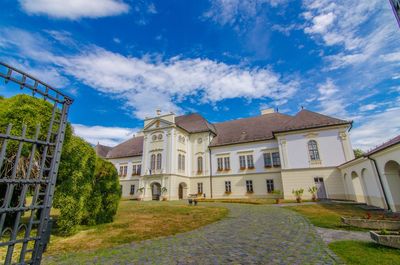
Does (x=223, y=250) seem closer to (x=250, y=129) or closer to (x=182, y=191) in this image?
(x=182, y=191)

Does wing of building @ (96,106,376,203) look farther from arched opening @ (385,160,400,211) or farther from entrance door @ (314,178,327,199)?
arched opening @ (385,160,400,211)

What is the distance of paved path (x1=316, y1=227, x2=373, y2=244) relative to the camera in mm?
6602

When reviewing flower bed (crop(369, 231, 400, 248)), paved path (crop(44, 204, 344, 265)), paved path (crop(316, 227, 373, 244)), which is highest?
flower bed (crop(369, 231, 400, 248))

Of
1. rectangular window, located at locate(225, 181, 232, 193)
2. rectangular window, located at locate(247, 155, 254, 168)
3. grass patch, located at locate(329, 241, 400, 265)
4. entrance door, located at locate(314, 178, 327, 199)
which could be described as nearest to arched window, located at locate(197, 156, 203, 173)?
rectangular window, located at locate(225, 181, 232, 193)

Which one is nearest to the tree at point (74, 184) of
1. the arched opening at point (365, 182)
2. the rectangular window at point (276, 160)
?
the arched opening at point (365, 182)

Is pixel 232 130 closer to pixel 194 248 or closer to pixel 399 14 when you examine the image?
pixel 194 248

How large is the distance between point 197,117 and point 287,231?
1067 inches

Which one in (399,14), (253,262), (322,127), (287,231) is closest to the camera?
(399,14)

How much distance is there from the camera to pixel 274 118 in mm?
29031

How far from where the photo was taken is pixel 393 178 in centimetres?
1226

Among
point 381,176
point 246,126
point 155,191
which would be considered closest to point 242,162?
point 246,126

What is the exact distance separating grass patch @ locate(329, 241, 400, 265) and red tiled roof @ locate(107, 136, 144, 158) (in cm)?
3042

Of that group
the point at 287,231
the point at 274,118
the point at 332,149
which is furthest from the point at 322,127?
the point at 287,231

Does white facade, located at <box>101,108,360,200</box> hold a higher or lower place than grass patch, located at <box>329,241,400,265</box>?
higher
